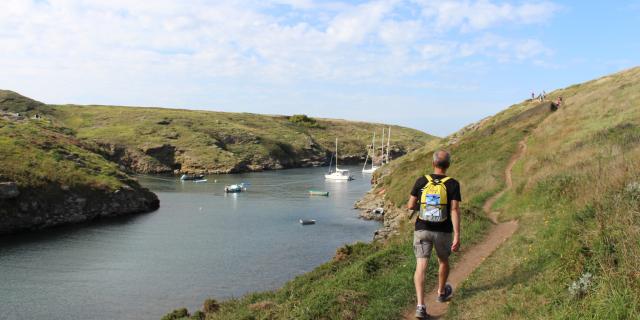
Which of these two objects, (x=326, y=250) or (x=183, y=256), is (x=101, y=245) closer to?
(x=183, y=256)

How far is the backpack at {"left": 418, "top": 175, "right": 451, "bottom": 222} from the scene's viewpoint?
416 inches

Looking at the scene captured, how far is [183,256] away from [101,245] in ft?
39.0

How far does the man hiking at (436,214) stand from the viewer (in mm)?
10586

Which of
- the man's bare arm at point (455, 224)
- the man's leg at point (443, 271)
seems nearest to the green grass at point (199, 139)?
the man's leg at point (443, 271)

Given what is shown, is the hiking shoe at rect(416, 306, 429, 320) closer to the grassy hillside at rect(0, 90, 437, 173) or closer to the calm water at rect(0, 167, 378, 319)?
the calm water at rect(0, 167, 378, 319)

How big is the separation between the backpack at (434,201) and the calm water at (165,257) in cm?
2422

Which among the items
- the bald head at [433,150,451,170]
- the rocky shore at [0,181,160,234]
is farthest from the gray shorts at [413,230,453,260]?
the rocky shore at [0,181,160,234]

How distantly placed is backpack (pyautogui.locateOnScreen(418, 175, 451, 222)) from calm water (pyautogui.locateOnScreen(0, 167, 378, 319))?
24.2m

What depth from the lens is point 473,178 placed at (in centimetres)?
4444

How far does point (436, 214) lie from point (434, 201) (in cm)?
29

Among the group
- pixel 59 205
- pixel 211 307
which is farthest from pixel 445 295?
pixel 59 205

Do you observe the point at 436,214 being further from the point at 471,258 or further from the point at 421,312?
the point at 471,258

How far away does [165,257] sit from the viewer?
1780 inches

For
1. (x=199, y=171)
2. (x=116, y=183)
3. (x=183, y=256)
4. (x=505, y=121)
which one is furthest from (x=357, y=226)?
(x=199, y=171)
